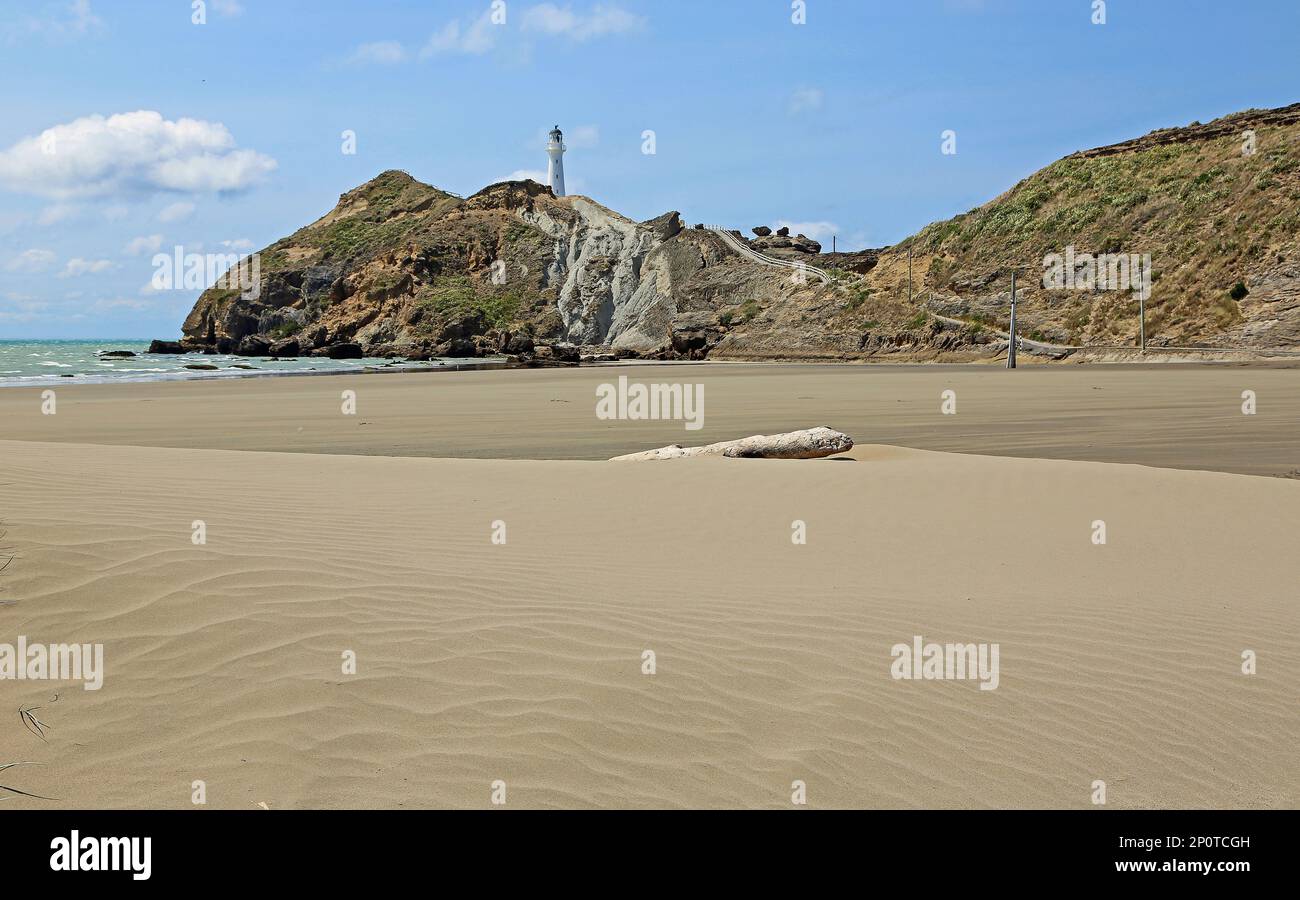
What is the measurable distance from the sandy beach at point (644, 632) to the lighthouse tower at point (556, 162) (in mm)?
126334

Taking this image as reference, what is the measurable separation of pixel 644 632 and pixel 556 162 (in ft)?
443

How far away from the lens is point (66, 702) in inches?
171

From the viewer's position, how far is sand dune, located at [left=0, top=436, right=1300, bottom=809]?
3969 millimetres

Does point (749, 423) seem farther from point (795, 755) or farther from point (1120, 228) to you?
point (1120, 228)

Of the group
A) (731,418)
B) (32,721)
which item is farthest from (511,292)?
(32,721)

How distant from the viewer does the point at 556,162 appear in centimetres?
13400

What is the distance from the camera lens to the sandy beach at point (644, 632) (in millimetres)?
3992

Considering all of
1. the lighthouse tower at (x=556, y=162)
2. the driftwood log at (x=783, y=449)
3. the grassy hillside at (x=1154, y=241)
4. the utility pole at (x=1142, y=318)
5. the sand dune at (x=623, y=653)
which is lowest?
the sand dune at (x=623, y=653)

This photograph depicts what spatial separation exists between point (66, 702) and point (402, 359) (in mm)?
70068

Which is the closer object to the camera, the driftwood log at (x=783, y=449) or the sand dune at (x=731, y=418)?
the driftwood log at (x=783, y=449)

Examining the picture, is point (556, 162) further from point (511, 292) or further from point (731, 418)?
point (731, 418)

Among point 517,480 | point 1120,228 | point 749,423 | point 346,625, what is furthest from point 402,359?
point 346,625

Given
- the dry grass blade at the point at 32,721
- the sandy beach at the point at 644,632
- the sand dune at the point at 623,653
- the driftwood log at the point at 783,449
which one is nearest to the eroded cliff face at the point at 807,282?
the driftwood log at the point at 783,449

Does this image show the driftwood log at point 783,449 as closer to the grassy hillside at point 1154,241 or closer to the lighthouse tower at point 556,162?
the grassy hillside at point 1154,241
